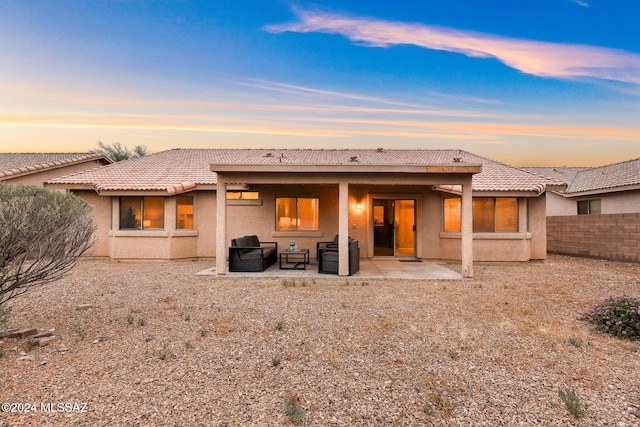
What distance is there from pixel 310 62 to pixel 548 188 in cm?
1090

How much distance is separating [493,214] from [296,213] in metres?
7.29

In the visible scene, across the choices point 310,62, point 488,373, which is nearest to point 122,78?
point 310,62

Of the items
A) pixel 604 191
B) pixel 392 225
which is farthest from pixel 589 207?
pixel 392 225

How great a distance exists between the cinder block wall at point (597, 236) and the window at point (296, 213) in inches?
463

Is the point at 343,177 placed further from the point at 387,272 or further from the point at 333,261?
the point at 387,272

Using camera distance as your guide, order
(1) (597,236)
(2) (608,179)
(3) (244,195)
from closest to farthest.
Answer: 1. (3) (244,195)
2. (1) (597,236)
3. (2) (608,179)

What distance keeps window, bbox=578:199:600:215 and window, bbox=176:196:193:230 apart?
18.4 metres

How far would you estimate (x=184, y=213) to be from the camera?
1175cm

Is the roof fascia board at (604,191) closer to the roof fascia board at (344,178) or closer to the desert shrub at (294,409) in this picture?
the roof fascia board at (344,178)

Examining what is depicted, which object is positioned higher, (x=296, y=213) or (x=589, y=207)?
(x=589, y=207)

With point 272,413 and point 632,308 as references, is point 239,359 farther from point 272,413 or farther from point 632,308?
point 632,308

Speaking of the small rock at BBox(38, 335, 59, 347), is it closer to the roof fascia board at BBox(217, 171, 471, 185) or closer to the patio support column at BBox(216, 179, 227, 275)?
the patio support column at BBox(216, 179, 227, 275)

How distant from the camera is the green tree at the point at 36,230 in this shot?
3617 mm

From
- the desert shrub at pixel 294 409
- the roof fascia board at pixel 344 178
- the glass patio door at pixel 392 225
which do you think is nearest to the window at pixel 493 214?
the glass patio door at pixel 392 225
